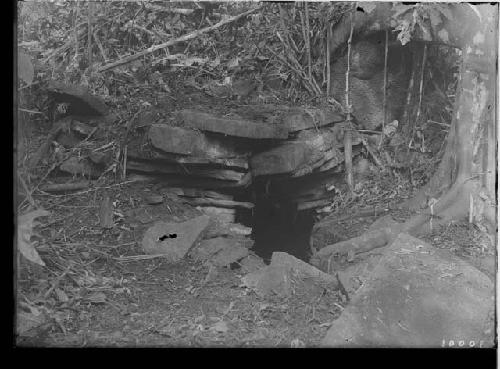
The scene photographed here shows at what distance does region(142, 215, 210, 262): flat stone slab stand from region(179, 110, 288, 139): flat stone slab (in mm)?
618

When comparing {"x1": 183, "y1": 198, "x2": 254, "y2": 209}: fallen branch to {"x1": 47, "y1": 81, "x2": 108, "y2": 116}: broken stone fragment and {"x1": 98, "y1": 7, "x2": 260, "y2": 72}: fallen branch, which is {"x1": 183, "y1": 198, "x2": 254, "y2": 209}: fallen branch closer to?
{"x1": 47, "y1": 81, "x2": 108, "y2": 116}: broken stone fragment

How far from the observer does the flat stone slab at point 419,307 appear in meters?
3.80

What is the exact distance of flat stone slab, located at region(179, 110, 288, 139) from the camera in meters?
3.91

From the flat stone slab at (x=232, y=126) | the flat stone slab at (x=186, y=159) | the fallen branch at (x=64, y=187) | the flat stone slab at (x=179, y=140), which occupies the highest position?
the flat stone slab at (x=232, y=126)

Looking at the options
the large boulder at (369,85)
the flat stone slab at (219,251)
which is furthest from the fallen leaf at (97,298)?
the large boulder at (369,85)

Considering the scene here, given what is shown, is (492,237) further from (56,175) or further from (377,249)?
(56,175)

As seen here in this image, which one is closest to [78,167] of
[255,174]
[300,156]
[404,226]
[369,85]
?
[255,174]

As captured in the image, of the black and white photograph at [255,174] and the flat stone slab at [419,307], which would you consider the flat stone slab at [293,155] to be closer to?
the black and white photograph at [255,174]

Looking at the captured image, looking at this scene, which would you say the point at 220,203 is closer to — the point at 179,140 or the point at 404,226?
the point at 179,140

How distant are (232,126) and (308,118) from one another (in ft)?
1.63

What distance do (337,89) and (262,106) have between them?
0.50 meters

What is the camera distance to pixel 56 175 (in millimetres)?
3811

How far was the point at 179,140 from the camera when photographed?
3908 mm

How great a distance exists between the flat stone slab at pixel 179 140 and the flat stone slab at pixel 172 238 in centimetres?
45
